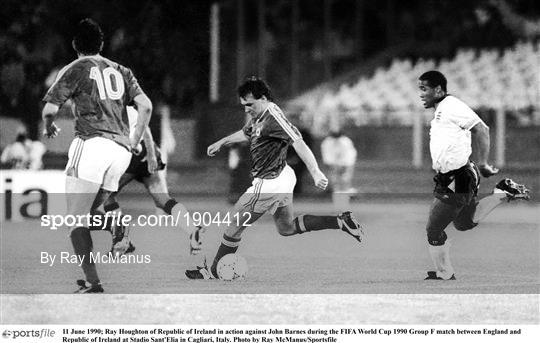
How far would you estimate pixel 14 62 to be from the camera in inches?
934

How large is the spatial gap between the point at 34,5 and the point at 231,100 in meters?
5.02

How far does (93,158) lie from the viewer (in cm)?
782

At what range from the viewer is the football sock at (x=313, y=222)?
27.8ft

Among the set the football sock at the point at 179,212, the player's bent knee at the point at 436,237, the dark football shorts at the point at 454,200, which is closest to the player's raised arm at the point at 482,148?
the dark football shorts at the point at 454,200

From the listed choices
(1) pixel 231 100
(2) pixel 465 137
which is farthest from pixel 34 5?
(2) pixel 465 137

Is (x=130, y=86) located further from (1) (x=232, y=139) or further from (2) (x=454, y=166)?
(2) (x=454, y=166)

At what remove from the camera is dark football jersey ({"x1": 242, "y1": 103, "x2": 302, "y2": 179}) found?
8156mm

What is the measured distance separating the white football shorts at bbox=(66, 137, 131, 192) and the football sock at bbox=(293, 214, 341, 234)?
4.39ft

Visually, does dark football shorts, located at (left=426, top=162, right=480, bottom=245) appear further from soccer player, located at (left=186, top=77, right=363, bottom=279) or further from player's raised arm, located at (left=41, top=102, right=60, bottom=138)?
player's raised arm, located at (left=41, top=102, right=60, bottom=138)

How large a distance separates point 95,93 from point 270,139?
47.4 inches

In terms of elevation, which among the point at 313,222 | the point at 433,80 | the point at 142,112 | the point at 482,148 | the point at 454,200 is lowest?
the point at 313,222

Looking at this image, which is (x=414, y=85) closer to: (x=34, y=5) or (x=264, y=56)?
(x=264, y=56)

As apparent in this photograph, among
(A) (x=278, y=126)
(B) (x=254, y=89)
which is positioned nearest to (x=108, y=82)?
(B) (x=254, y=89)

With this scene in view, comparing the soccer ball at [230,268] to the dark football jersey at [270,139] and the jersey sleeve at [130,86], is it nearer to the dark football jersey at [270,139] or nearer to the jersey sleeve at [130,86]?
the dark football jersey at [270,139]
